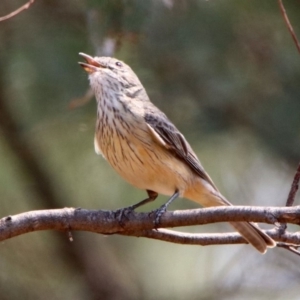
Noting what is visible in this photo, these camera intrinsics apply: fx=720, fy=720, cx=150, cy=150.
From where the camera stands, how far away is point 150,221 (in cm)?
261

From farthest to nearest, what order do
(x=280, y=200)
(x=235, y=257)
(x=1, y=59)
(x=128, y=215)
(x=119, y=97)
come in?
(x=235, y=257) < (x=280, y=200) < (x=119, y=97) < (x=1, y=59) < (x=128, y=215)

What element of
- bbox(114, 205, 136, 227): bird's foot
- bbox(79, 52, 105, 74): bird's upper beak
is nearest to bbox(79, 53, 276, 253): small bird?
bbox(79, 52, 105, 74): bird's upper beak

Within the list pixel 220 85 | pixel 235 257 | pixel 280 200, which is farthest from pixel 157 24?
pixel 235 257

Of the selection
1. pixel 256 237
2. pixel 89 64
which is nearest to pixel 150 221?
pixel 256 237

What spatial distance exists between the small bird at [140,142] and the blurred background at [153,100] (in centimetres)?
7

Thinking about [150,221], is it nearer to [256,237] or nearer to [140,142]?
[256,237]

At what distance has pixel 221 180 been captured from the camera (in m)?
3.54

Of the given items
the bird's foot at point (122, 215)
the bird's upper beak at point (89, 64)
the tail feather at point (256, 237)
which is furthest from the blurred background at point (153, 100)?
the bird's foot at point (122, 215)

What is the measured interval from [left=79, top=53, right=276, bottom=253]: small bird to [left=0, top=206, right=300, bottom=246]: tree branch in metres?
0.37

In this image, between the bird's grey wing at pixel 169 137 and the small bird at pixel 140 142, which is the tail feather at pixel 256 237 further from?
the bird's grey wing at pixel 169 137

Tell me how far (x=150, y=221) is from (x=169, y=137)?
2.34 ft

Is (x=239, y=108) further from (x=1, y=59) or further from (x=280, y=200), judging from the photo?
(x=1, y=59)

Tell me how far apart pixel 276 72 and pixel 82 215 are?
1.03m

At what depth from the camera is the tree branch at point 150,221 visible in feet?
7.46
